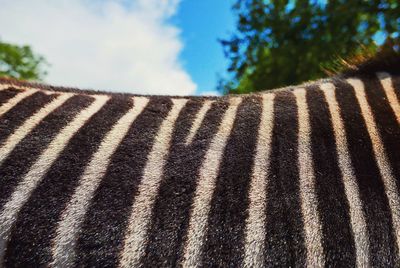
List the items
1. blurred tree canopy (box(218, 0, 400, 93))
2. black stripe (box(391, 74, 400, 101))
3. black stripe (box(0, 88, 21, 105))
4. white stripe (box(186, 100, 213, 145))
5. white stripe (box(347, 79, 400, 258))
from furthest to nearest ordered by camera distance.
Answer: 1. blurred tree canopy (box(218, 0, 400, 93))
2. black stripe (box(391, 74, 400, 101))
3. black stripe (box(0, 88, 21, 105))
4. white stripe (box(186, 100, 213, 145))
5. white stripe (box(347, 79, 400, 258))

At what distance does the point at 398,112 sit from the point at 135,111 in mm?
1091

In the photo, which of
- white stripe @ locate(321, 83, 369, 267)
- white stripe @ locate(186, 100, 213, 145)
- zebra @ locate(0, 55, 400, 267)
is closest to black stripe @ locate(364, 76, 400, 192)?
zebra @ locate(0, 55, 400, 267)

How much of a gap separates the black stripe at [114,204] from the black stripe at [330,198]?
0.60 metres

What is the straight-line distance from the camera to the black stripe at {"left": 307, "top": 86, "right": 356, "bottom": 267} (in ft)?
4.14

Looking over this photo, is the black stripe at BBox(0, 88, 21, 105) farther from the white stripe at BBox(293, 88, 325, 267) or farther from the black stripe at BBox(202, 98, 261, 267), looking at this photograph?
the white stripe at BBox(293, 88, 325, 267)

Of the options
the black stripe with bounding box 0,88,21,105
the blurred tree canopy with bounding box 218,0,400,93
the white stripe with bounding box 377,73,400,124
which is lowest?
the black stripe with bounding box 0,88,21,105

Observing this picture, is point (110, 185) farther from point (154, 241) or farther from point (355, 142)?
point (355, 142)

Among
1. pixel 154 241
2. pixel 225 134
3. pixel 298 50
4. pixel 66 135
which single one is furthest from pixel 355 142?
pixel 298 50

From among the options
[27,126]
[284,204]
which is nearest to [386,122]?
[284,204]

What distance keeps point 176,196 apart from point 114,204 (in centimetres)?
20

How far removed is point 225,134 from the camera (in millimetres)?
1611

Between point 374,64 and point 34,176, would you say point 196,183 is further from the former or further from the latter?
point 374,64

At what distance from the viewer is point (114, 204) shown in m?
1.32

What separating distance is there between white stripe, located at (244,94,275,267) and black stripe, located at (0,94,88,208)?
747 mm
